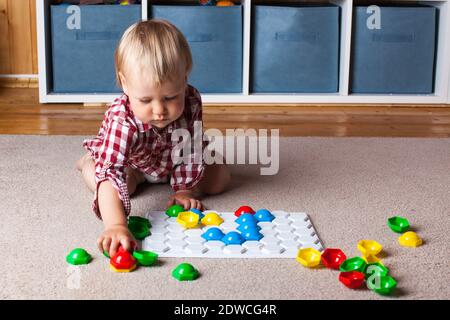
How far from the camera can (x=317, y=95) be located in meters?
2.32

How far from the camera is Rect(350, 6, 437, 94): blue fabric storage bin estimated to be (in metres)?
2.28

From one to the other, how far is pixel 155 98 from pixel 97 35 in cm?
114

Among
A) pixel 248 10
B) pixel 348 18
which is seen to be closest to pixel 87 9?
pixel 248 10

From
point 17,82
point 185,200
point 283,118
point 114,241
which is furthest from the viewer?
point 17,82

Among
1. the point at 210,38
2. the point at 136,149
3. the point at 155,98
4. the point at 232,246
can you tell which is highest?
the point at 210,38

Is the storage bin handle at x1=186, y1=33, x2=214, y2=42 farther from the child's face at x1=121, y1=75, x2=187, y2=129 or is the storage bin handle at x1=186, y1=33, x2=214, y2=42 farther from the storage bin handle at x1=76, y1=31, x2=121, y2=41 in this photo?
the child's face at x1=121, y1=75, x2=187, y2=129

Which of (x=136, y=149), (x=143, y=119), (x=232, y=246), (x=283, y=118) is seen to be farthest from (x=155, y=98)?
(x=283, y=118)

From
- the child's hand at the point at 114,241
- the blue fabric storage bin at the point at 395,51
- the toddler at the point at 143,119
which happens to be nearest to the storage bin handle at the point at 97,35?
the blue fabric storage bin at the point at 395,51

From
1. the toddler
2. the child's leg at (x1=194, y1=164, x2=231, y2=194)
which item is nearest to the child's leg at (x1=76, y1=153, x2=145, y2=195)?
the toddler

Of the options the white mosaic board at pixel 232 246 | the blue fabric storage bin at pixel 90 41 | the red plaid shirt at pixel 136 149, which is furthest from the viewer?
the blue fabric storage bin at pixel 90 41

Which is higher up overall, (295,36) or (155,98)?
(295,36)

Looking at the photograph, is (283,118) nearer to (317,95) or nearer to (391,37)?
(317,95)

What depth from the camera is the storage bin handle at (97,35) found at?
7.29 feet

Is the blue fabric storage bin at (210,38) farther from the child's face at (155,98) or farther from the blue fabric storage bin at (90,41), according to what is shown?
the child's face at (155,98)
